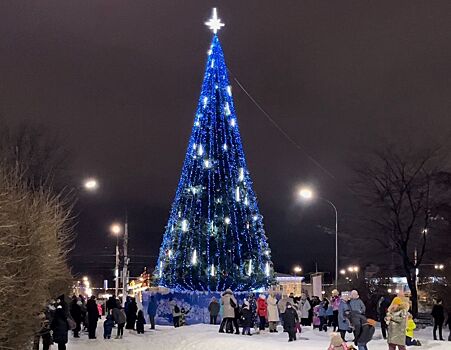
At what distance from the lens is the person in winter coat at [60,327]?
647 inches

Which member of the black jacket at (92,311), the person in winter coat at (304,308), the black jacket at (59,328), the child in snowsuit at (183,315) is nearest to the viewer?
the black jacket at (59,328)

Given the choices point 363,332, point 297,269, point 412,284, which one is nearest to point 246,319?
point 363,332

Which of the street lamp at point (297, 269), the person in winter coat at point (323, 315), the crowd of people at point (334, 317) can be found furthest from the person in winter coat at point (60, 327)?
the street lamp at point (297, 269)

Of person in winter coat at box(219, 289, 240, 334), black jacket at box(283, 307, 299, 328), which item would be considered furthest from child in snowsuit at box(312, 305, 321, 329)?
black jacket at box(283, 307, 299, 328)

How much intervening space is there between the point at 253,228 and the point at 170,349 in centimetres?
1248

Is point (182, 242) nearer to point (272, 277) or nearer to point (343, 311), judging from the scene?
point (272, 277)

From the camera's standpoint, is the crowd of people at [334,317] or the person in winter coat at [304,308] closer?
the crowd of people at [334,317]

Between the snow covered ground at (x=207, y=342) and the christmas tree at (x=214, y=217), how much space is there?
698 cm

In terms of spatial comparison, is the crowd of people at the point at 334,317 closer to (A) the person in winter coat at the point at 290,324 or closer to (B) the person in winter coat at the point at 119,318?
(A) the person in winter coat at the point at 290,324

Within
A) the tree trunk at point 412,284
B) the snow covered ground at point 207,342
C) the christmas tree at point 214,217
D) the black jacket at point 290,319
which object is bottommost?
the snow covered ground at point 207,342

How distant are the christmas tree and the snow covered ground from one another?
22.9 feet

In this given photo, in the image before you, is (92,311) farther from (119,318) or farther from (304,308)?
(304,308)

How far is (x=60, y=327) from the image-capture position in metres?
16.5

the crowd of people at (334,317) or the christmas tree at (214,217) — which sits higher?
the christmas tree at (214,217)
